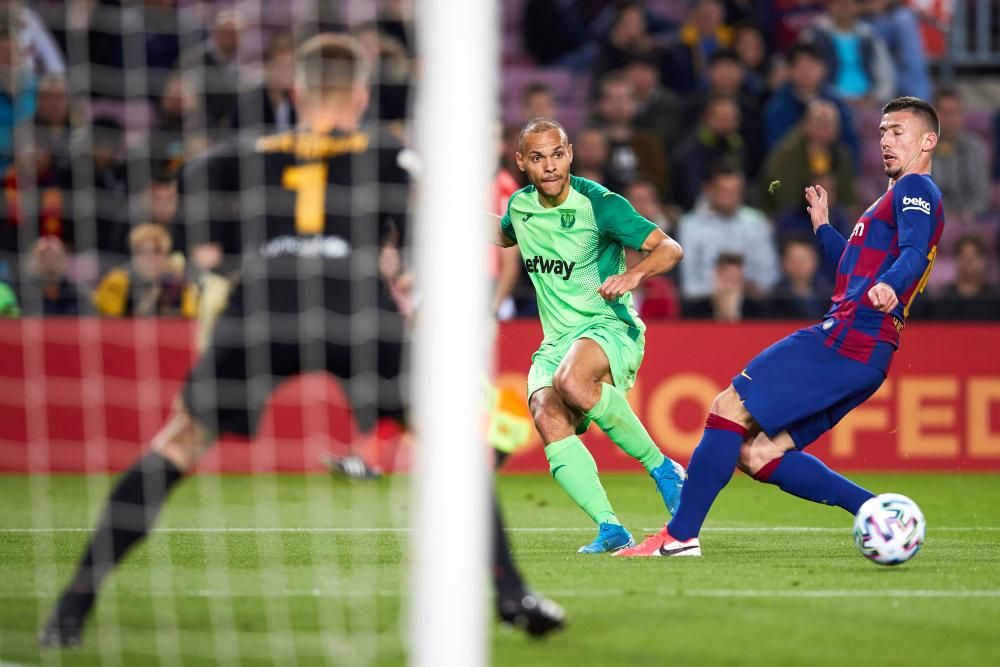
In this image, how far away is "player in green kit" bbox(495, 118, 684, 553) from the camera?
6.93 m

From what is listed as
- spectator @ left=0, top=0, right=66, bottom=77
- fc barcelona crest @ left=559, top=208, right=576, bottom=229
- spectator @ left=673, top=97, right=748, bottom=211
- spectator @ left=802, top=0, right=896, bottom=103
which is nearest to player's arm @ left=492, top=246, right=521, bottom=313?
fc barcelona crest @ left=559, top=208, right=576, bottom=229

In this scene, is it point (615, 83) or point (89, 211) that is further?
point (615, 83)

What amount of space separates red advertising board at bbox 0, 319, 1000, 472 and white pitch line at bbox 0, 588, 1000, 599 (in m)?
4.85

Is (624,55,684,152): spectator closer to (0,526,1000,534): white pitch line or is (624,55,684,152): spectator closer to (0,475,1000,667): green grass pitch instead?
(0,475,1000,667): green grass pitch

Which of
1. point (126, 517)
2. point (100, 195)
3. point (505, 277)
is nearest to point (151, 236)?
point (100, 195)

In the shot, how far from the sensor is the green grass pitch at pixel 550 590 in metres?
4.68

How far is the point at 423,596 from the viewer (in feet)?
11.9

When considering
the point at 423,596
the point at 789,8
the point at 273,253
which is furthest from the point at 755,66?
the point at 423,596

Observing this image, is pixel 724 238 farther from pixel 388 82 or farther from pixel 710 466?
pixel 710 466

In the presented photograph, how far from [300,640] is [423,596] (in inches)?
51.9

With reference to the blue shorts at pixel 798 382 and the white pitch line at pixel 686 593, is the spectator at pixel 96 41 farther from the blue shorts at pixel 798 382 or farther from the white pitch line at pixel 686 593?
the white pitch line at pixel 686 593

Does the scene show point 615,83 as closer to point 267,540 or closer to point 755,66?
point 755,66

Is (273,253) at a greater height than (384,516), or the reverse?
(273,253)

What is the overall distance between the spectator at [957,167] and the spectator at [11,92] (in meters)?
7.58
